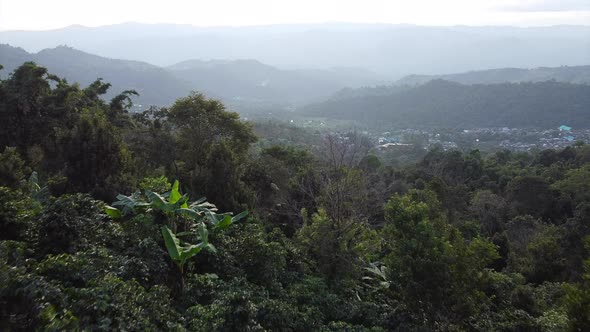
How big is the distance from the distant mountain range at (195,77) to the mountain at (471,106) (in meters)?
33.6

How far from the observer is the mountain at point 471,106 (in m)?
71.7

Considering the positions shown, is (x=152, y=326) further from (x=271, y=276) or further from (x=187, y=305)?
(x=271, y=276)

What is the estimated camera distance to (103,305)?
3.42 metres

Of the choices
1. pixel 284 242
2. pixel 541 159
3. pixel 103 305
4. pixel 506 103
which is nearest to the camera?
pixel 103 305

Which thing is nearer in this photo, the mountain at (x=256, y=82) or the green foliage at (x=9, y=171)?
the green foliage at (x=9, y=171)

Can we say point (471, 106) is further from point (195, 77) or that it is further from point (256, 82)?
point (195, 77)

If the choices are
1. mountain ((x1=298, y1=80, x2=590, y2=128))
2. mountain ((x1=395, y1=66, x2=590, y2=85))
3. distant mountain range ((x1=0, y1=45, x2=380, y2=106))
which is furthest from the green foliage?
mountain ((x1=395, y1=66, x2=590, y2=85))

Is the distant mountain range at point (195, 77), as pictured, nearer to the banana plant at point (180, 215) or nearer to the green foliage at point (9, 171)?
the green foliage at point (9, 171)

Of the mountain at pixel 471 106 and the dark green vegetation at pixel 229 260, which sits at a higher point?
the dark green vegetation at pixel 229 260

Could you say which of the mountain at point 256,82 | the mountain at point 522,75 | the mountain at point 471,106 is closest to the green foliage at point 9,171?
the mountain at point 471,106

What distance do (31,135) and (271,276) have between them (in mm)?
11079

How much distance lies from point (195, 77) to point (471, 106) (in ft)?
282

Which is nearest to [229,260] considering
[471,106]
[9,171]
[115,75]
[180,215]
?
[180,215]

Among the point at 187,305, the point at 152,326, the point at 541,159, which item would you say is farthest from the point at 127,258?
the point at 541,159
